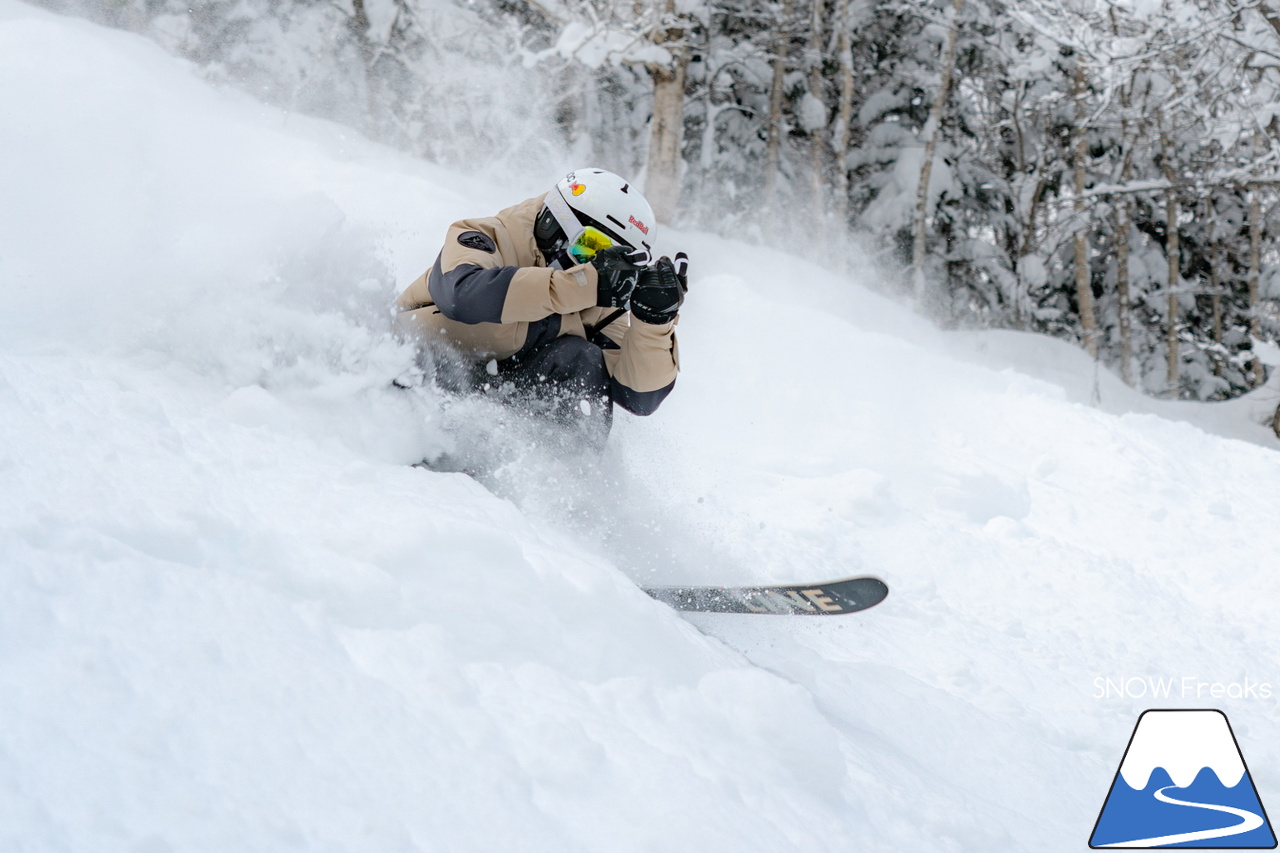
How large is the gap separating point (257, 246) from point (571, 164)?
10.4m

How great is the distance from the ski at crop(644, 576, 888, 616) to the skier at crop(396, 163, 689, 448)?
3.61ft

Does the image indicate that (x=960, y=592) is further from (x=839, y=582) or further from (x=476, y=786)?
(x=476, y=786)

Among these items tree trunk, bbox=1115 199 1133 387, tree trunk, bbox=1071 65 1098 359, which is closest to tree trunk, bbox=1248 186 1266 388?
tree trunk, bbox=1115 199 1133 387

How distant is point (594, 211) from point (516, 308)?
616mm

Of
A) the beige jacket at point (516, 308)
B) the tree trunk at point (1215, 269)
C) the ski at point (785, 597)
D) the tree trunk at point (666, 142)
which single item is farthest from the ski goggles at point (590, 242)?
the tree trunk at point (1215, 269)

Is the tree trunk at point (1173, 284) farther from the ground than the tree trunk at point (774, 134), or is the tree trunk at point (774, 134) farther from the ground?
the tree trunk at point (774, 134)

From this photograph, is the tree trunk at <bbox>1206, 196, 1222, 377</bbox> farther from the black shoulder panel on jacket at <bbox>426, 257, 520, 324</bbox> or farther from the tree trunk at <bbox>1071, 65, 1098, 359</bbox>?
the black shoulder panel on jacket at <bbox>426, 257, 520, 324</bbox>

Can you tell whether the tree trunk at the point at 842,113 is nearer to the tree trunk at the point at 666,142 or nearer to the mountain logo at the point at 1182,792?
the tree trunk at the point at 666,142

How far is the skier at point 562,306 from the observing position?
343 centimetres

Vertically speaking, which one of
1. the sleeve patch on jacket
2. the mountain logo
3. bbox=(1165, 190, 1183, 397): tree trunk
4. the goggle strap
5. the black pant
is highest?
the goggle strap

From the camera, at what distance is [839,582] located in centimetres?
333

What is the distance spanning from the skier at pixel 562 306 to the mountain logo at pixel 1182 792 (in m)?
2.29

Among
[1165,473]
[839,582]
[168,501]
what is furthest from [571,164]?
[168,501]

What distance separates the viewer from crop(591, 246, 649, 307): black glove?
135 inches
